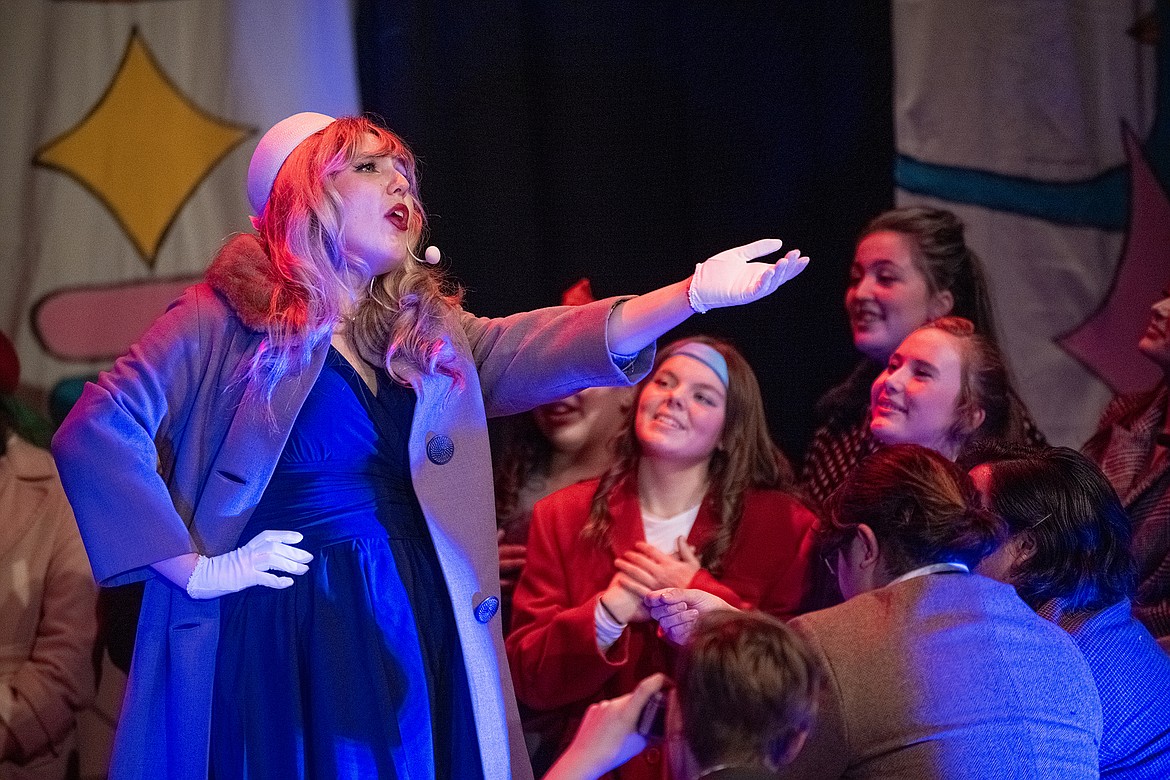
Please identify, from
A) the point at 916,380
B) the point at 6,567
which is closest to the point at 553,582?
the point at 916,380

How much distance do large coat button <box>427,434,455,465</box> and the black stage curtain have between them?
1.37 meters

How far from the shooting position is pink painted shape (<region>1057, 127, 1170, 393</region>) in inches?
161

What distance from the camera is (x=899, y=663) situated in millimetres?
1957

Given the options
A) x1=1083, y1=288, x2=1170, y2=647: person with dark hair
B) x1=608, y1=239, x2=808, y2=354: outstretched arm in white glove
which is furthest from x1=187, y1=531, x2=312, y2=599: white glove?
x1=1083, y1=288, x2=1170, y2=647: person with dark hair

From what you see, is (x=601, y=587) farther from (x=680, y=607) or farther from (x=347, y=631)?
(x=347, y=631)

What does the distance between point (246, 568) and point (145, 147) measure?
7.51 feet

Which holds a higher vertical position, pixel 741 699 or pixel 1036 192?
pixel 1036 192

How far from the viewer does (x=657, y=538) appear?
2.95 meters

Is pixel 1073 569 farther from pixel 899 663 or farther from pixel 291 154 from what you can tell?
pixel 291 154

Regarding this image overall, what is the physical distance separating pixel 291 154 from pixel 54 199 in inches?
72.7

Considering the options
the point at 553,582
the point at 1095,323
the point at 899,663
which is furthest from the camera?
the point at 1095,323

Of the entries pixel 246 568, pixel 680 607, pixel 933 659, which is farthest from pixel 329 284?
pixel 933 659

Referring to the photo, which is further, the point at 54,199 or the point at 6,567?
the point at 54,199

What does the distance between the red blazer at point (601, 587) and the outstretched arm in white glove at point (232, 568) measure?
2.92ft
